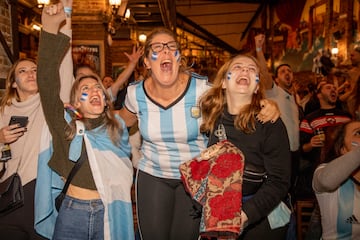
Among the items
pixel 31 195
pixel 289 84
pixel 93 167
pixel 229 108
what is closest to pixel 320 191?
pixel 229 108

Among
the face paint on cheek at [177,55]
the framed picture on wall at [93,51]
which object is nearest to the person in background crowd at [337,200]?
the face paint on cheek at [177,55]

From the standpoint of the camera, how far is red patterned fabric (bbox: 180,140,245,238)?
72.7 inches

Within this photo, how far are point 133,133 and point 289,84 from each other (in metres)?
2.88

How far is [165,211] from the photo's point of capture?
2488 mm

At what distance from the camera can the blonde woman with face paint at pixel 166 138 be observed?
2.48m

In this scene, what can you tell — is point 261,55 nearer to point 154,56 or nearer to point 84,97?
point 154,56

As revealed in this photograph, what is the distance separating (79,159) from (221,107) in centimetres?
101

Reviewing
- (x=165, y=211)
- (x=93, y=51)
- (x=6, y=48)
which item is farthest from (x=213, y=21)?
(x=165, y=211)

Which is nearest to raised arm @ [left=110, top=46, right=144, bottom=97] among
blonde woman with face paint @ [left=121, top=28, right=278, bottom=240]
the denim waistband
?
blonde woman with face paint @ [left=121, top=28, right=278, bottom=240]

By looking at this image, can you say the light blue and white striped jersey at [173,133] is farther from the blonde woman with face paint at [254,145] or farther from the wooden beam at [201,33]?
the wooden beam at [201,33]

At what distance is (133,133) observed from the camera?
11.5 ft

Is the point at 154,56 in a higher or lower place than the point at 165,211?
higher

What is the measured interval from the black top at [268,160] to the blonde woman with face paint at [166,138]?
506 millimetres

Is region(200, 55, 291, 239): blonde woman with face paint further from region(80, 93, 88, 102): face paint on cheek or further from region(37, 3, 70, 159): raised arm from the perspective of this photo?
region(37, 3, 70, 159): raised arm
